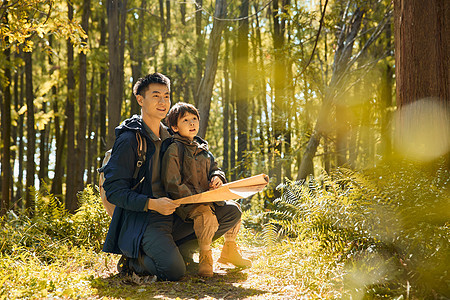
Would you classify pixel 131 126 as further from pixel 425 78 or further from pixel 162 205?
pixel 425 78

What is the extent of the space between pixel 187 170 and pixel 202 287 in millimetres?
1141

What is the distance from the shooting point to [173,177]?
3.95 meters

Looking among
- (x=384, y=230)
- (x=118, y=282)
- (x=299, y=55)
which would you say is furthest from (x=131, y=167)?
(x=299, y=55)

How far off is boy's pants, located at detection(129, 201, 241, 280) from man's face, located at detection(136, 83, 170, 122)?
1005 mm

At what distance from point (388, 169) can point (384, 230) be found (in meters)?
0.76

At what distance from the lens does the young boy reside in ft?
13.1

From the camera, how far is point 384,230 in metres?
3.10

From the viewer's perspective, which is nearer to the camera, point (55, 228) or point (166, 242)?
point (166, 242)

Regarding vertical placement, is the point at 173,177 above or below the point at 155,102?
below

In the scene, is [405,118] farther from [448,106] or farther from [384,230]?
[384,230]

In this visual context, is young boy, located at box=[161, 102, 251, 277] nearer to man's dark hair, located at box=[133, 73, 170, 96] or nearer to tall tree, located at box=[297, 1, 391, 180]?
man's dark hair, located at box=[133, 73, 170, 96]

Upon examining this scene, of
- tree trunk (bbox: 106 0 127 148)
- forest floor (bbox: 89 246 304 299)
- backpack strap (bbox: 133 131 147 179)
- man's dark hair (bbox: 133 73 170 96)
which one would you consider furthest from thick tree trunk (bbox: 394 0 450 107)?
tree trunk (bbox: 106 0 127 148)

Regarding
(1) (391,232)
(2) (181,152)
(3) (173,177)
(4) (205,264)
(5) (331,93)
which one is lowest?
(4) (205,264)

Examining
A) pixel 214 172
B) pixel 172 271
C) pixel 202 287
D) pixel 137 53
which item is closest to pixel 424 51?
pixel 214 172
